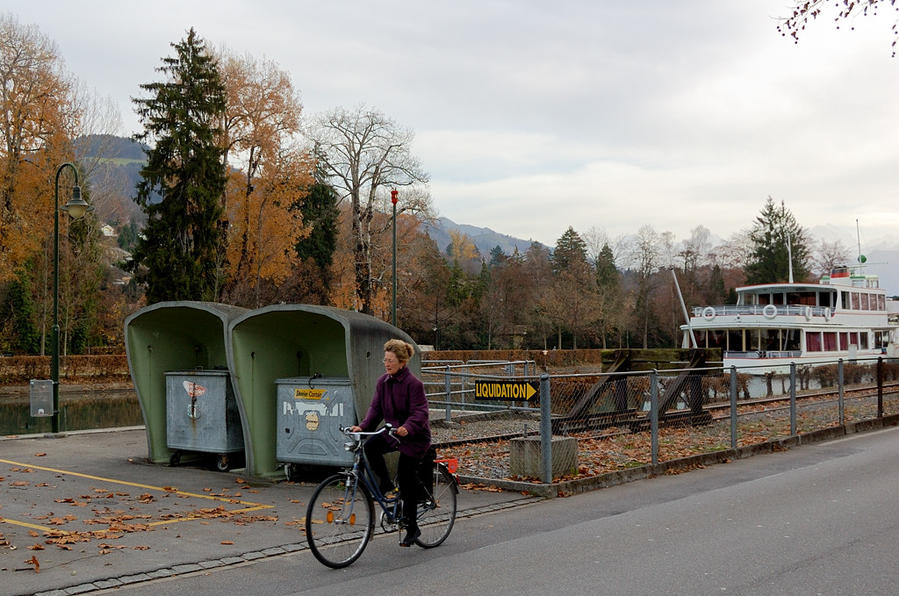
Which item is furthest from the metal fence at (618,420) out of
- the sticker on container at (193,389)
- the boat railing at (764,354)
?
the boat railing at (764,354)

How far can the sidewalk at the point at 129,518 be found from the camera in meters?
7.07

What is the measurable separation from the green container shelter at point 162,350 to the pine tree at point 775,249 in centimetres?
8934

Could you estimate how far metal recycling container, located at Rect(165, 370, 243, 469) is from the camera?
1234 cm

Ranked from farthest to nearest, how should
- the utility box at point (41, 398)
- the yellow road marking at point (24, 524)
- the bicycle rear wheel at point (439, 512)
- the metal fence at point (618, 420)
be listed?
the utility box at point (41, 398)
the metal fence at point (618, 420)
the yellow road marking at point (24, 524)
the bicycle rear wheel at point (439, 512)

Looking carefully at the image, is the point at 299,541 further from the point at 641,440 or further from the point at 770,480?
the point at 641,440

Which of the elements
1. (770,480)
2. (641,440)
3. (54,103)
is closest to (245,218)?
(54,103)

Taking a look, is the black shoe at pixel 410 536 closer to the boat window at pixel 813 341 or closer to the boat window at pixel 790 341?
the boat window at pixel 790 341

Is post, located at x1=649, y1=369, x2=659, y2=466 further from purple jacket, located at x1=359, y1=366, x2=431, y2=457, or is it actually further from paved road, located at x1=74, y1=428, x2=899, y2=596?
purple jacket, located at x1=359, y1=366, x2=431, y2=457

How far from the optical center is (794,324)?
40875 mm

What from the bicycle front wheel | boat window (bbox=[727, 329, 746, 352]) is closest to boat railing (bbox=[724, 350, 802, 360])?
boat window (bbox=[727, 329, 746, 352])

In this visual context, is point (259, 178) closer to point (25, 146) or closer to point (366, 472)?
point (25, 146)

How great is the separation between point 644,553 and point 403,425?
7.79ft

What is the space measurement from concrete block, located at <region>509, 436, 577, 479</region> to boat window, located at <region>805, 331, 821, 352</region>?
34.1 meters

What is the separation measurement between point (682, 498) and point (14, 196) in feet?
128
